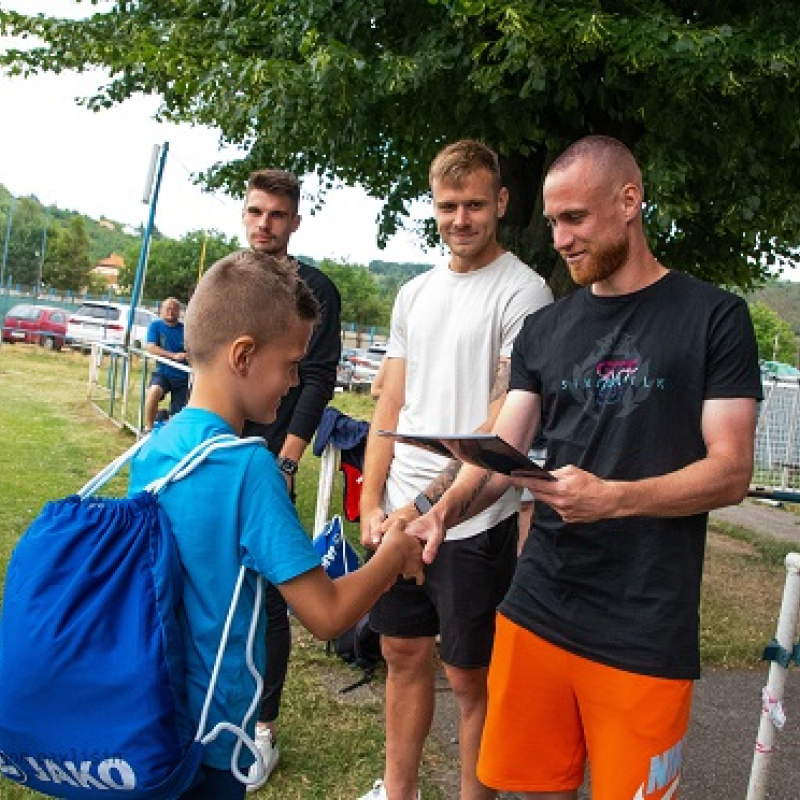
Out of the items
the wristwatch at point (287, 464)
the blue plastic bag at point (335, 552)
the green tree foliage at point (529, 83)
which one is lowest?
the blue plastic bag at point (335, 552)

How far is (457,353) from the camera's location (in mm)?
3197

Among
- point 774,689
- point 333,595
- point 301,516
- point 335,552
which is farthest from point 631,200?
point 301,516

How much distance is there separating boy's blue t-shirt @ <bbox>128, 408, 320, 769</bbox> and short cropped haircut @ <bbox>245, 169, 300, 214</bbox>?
2.06 metres

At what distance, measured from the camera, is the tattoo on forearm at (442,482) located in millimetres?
2984

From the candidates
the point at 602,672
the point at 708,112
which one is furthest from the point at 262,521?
the point at 708,112

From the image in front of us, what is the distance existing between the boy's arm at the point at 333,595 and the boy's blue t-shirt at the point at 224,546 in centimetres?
4

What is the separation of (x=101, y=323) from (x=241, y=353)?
101 ft

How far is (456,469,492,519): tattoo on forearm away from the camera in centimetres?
286

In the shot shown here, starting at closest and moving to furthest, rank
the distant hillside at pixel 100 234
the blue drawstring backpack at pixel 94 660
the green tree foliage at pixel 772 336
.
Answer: the blue drawstring backpack at pixel 94 660
the distant hillside at pixel 100 234
the green tree foliage at pixel 772 336

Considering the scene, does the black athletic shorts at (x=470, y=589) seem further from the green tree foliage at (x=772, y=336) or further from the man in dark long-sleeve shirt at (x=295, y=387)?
the green tree foliage at (x=772, y=336)

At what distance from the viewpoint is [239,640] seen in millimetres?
1938

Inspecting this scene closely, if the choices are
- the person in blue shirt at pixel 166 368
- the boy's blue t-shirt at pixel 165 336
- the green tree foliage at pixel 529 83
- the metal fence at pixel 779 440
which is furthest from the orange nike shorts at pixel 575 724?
the boy's blue t-shirt at pixel 165 336

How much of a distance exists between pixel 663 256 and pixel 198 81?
5.23m

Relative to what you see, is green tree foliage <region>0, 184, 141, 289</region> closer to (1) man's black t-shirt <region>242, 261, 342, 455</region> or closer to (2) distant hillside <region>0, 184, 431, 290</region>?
(2) distant hillside <region>0, 184, 431, 290</region>
